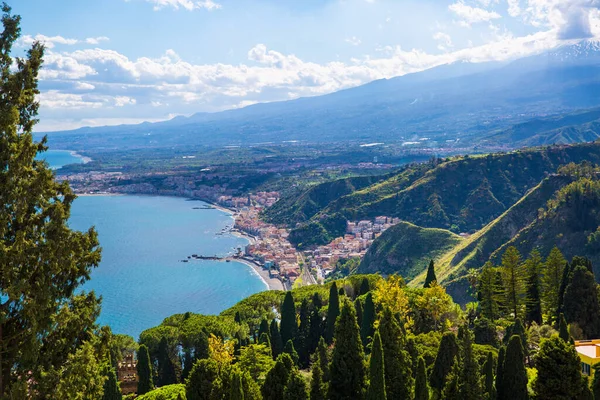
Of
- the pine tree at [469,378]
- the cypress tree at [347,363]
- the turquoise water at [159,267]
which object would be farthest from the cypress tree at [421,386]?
the turquoise water at [159,267]

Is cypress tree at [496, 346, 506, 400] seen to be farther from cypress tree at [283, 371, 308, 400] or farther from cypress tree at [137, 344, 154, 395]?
cypress tree at [137, 344, 154, 395]

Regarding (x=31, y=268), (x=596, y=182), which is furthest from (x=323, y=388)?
(x=596, y=182)

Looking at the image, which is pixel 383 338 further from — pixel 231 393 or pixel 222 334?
pixel 222 334

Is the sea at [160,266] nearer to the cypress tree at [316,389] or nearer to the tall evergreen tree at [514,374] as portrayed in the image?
the cypress tree at [316,389]

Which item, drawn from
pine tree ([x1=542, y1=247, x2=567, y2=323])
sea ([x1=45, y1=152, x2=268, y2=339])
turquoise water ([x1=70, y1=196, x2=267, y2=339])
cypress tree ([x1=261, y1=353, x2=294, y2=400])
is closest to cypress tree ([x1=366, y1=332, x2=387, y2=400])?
cypress tree ([x1=261, y1=353, x2=294, y2=400])

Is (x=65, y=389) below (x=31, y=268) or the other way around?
below

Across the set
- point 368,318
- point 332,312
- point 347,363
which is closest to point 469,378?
point 347,363
